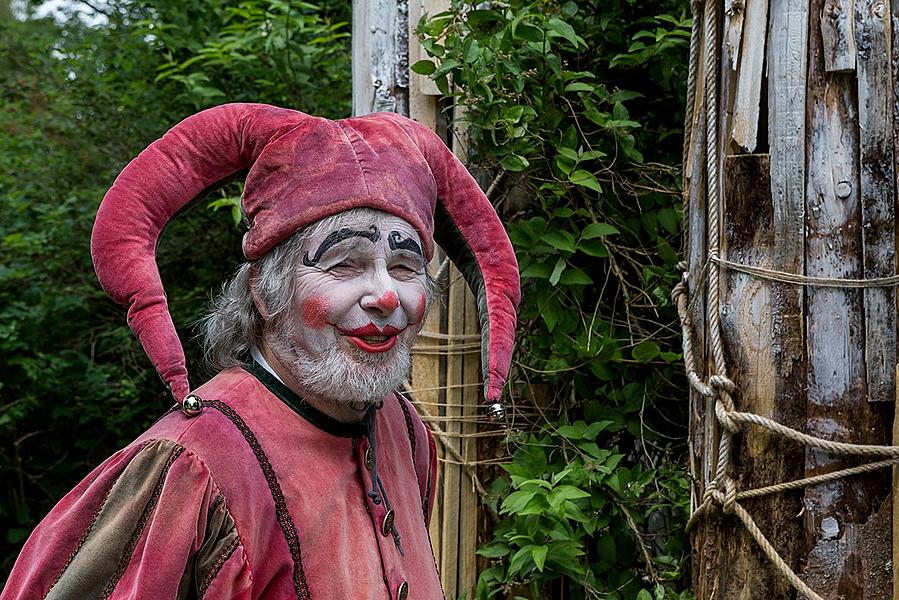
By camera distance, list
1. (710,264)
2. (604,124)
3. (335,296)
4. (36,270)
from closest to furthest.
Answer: (335,296), (710,264), (604,124), (36,270)

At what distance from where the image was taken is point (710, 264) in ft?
7.76

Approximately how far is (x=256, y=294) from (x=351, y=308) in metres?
0.20

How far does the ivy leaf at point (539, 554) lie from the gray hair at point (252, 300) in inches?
34.7

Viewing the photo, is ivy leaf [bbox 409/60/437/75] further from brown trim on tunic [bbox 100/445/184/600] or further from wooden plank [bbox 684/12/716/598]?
brown trim on tunic [bbox 100/445/184/600]

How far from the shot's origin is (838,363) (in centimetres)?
223

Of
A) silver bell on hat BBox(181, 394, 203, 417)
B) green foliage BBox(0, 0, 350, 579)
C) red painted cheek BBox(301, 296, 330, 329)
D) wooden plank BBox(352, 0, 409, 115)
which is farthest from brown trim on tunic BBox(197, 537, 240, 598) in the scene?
green foliage BBox(0, 0, 350, 579)

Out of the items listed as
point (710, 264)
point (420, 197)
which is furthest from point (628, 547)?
point (420, 197)

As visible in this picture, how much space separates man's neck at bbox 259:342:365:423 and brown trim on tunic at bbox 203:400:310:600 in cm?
14

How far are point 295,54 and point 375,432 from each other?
2.92 meters

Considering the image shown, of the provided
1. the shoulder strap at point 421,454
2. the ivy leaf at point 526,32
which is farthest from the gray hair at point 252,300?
the ivy leaf at point 526,32

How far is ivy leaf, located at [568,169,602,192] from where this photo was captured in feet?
9.35

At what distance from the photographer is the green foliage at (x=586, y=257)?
286cm

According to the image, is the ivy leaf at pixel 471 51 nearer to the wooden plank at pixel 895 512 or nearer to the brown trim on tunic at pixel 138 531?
the wooden plank at pixel 895 512

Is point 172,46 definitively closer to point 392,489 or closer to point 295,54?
point 295,54
